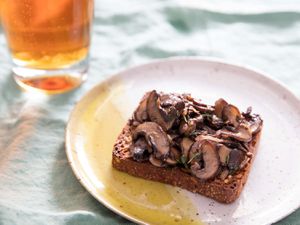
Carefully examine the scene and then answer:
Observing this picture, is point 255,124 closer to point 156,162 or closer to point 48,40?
point 156,162

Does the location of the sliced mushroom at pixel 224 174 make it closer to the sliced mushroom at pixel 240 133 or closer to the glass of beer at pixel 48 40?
the sliced mushroom at pixel 240 133

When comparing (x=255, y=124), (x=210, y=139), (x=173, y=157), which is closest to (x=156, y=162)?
(x=173, y=157)

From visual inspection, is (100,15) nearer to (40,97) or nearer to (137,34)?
(137,34)

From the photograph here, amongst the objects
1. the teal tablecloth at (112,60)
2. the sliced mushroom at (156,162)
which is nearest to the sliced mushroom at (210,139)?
the sliced mushroom at (156,162)

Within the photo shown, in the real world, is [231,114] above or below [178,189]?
above

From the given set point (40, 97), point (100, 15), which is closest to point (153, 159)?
point (40, 97)

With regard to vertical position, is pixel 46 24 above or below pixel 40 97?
above

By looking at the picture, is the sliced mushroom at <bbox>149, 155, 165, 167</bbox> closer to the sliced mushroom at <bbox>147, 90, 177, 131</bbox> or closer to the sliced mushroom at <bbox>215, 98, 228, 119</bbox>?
the sliced mushroom at <bbox>147, 90, 177, 131</bbox>

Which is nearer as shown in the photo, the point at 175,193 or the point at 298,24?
the point at 175,193
